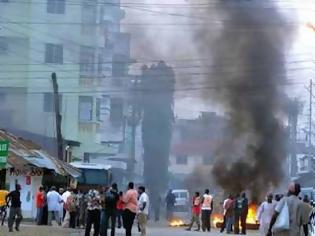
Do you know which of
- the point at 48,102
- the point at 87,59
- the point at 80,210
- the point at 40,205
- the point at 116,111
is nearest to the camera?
the point at 80,210

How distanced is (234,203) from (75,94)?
27847 millimetres

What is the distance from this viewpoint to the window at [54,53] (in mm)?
56344

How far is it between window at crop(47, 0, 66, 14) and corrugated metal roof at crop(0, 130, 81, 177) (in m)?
22.6

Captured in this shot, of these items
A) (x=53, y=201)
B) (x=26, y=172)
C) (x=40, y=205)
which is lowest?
(x=40, y=205)

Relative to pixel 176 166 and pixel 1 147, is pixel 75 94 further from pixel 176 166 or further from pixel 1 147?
pixel 1 147

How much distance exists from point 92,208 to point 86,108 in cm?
3634

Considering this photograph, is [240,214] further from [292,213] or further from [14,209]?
[292,213]

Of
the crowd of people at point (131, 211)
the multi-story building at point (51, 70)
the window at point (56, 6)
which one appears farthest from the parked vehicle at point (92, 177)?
the window at point (56, 6)

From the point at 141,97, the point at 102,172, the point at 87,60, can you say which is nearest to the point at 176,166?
the point at 141,97

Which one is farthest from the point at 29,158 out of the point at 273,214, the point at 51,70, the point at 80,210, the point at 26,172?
the point at 51,70

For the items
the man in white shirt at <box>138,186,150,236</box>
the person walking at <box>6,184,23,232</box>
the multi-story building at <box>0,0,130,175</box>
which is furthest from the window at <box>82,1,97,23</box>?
the man in white shirt at <box>138,186,150,236</box>

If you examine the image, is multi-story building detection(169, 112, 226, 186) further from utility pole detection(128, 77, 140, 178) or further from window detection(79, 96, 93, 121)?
window detection(79, 96, 93, 121)

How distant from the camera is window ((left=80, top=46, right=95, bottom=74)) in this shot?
5816 cm

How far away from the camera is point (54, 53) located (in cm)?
5666
